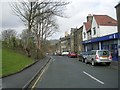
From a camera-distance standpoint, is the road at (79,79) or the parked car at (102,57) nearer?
the road at (79,79)

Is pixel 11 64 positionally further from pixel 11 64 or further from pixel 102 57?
pixel 102 57

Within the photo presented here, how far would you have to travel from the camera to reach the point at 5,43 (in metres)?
43.7

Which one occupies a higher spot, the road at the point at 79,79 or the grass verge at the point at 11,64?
the grass verge at the point at 11,64

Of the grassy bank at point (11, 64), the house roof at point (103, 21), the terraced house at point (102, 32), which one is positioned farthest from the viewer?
the house roof at point (103, 21)

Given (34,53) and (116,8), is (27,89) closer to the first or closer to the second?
(116,8)

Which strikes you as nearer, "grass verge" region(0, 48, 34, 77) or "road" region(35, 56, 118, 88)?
"road" region(35, 56, 118, 88)

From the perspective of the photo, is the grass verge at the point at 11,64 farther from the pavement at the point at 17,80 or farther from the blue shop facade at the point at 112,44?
the blue shop facade at the point at 112,44

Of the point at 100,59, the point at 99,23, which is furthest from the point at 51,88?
the point at 99,23

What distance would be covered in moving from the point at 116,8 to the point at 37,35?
23035mm

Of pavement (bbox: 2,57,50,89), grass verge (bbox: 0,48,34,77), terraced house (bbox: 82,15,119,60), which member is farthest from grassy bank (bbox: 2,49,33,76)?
terraced house (bbox: 82,15,119,60)

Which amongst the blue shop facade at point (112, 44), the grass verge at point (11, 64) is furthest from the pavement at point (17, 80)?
the blue shop facade at point (112, 44)

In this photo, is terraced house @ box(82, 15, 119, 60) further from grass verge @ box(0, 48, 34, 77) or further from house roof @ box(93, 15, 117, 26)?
grass verge @ box(0, 48, 34, 77)

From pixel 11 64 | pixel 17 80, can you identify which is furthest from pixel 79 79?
pixel 11 64

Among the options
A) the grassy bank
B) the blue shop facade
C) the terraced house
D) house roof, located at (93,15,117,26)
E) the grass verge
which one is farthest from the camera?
house roof, located at (93,15,117,26)
